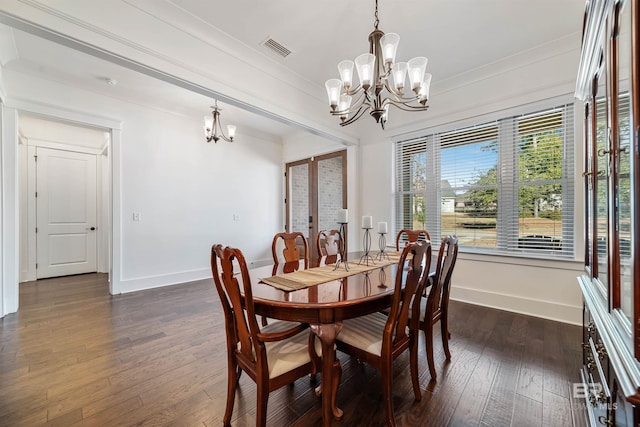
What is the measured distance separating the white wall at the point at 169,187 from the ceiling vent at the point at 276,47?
2.43m

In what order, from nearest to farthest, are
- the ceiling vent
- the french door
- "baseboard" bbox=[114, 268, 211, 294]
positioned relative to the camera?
the ceiling vent → "baseboard" bbox=[114, 268, 211, 294] → the french door

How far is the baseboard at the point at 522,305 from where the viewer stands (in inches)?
105

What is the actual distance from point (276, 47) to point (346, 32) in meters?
0.74

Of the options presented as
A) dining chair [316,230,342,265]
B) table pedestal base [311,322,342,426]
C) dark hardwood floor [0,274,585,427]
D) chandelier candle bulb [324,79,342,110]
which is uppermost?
chandelier candle bulb [324,79,342,110]

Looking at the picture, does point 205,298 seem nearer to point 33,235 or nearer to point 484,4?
point 33,235

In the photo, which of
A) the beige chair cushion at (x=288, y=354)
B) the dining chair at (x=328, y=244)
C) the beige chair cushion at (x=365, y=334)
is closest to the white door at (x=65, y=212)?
the dining chair at (x=328, y=244)

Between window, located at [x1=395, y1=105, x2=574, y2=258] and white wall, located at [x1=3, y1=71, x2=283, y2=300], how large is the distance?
3170mm

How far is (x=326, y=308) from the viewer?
3.94ft

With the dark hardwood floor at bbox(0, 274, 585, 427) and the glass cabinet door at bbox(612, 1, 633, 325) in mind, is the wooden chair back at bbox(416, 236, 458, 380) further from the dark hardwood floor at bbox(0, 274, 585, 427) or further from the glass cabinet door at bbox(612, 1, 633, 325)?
the glass cabinet door at bbox(612, 1, 633, 325)

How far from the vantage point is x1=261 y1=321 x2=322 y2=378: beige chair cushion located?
1256mm

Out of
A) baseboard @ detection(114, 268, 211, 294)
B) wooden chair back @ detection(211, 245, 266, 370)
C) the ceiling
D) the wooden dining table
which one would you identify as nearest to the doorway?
baseboard @ detection(114, 268, 211, 294)

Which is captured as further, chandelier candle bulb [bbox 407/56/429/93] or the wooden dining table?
chandelier candle bulb [bbox 407/56/429/93]

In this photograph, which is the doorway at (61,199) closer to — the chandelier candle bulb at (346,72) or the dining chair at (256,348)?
the dining chair at (256,348)

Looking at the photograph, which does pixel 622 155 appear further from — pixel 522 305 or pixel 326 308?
pixel 522 305
